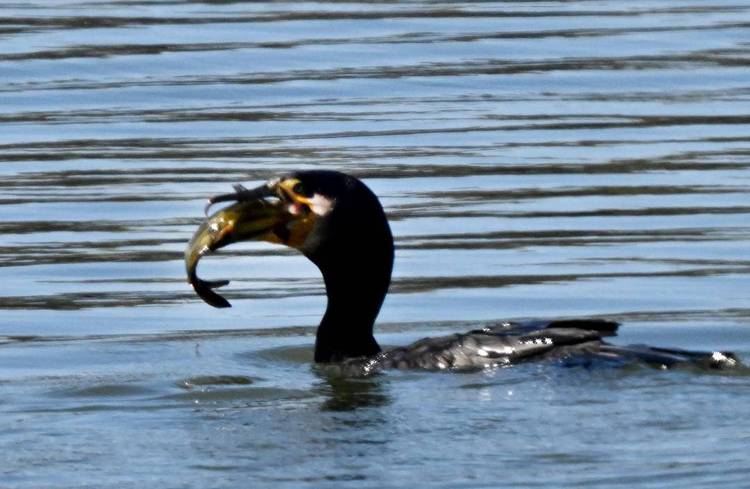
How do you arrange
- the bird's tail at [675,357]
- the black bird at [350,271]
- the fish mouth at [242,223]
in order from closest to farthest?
the bird's tail at [675,357] < the black bird at [350,271] < the fish mouth at [242,223]

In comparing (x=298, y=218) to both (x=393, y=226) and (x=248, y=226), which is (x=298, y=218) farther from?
(x=393, y=226)

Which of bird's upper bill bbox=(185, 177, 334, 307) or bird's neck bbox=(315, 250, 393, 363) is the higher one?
bird's upper bill bbox=(185, 177, 334, 307)

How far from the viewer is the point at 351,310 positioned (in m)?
12.5

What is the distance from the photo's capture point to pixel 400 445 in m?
10.1

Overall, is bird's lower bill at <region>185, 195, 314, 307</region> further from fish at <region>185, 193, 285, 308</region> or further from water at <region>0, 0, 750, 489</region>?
water at <region>0, 0, 750, 489</region>

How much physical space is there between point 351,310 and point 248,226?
737mm

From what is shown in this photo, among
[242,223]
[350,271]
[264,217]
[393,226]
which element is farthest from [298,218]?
[393,226]

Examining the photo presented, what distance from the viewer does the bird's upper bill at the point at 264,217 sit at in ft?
40.0

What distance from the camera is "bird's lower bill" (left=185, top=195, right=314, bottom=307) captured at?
12.2 metres

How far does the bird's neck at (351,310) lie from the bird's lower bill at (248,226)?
1.27 ft

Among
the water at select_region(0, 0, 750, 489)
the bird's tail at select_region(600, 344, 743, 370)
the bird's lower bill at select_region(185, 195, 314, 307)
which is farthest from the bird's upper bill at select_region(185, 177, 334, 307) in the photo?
the bird's tail at select_region(600, 344, 743, 370)

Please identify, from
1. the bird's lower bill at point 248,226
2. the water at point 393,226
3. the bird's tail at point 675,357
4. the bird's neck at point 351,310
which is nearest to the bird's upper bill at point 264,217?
the bird's lower bill at point 248,226

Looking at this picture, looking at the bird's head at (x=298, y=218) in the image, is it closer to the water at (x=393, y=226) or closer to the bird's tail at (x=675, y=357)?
the water at (x=393, y=226)

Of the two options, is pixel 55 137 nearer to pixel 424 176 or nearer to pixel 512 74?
pixel 424 176
